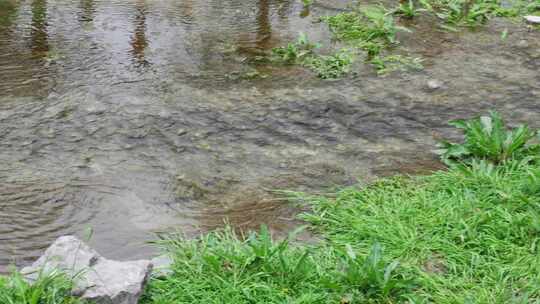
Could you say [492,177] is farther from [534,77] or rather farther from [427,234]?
[534,77]

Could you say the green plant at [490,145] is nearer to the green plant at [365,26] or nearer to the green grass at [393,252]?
the green grass at [393,252]

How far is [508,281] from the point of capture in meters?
3.26

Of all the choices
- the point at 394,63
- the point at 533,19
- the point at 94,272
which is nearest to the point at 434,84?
the point at 394,63

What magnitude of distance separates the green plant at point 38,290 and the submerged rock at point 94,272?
0.05 metres

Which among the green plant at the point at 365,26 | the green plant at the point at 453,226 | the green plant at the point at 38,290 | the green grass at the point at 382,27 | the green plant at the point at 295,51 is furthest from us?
the green plant at the point at 365,26

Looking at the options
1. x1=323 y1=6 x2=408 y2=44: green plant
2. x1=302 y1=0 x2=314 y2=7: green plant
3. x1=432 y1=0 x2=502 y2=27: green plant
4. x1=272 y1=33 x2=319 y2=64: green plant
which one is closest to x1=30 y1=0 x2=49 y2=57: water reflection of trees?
x1=272 y1=33 x2=319 y2=64: green plant

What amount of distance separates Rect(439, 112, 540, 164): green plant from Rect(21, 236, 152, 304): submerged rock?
103 inches

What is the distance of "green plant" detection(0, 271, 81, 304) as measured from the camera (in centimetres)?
278

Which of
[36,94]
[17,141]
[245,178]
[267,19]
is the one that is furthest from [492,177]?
[267,19]

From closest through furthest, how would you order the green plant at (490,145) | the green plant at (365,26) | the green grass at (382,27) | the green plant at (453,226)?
the green plant at (453,226)
the green plant at (490,145)
the green grass at (382,27)
the green plant at (365,26)

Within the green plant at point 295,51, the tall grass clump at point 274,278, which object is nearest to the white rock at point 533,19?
the green plant at point 295,51

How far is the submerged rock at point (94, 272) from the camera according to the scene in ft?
9.27

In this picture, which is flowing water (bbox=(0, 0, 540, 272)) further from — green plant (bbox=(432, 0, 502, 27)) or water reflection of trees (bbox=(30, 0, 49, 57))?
green plant (bbox=(432, 0, 502, 27))

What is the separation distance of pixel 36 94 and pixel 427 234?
3911 millimetres
